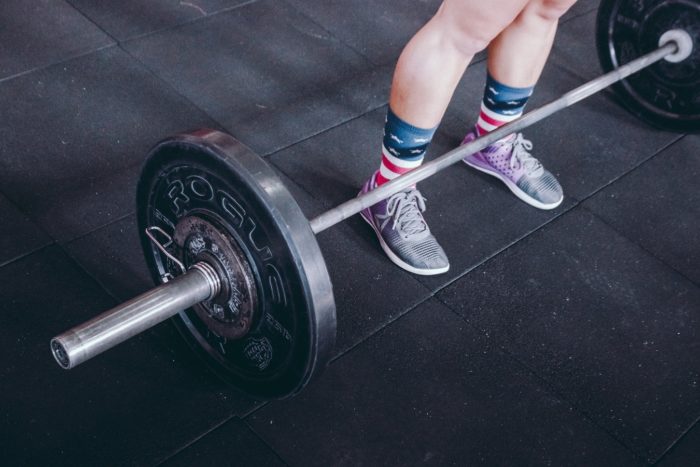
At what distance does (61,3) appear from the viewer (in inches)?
75.7

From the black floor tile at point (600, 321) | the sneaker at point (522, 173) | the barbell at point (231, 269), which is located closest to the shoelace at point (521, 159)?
the sneaker at point (522, 173)

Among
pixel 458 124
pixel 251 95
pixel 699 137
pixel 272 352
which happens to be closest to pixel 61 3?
pixel 251 95

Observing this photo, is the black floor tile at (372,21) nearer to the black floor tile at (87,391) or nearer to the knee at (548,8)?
the knee at (548,8)

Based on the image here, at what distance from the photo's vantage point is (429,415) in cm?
121

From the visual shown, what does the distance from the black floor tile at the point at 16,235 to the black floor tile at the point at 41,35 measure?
431 mm

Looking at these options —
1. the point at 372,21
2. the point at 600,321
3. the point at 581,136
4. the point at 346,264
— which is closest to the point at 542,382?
the point at 600,321

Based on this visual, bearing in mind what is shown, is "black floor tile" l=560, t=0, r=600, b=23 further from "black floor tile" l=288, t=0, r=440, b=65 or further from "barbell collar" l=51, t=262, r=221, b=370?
"barbell collar" l=51, t=262, r=221, b=370

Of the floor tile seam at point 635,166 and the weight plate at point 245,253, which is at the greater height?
the weight plate at point 245,253

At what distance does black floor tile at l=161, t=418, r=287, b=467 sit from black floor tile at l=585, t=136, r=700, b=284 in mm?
880

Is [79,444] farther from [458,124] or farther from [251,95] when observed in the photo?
[458,124]

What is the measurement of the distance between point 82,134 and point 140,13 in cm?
50

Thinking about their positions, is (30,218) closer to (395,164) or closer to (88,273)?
Answer: (88,273)

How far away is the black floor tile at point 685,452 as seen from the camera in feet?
3.95

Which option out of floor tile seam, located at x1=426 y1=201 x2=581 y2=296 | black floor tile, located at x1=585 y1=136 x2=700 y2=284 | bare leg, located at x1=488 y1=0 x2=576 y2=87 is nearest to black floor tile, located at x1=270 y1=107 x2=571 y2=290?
floor tile seam, located at x1=426 y1=201 x2=581 y2=296
